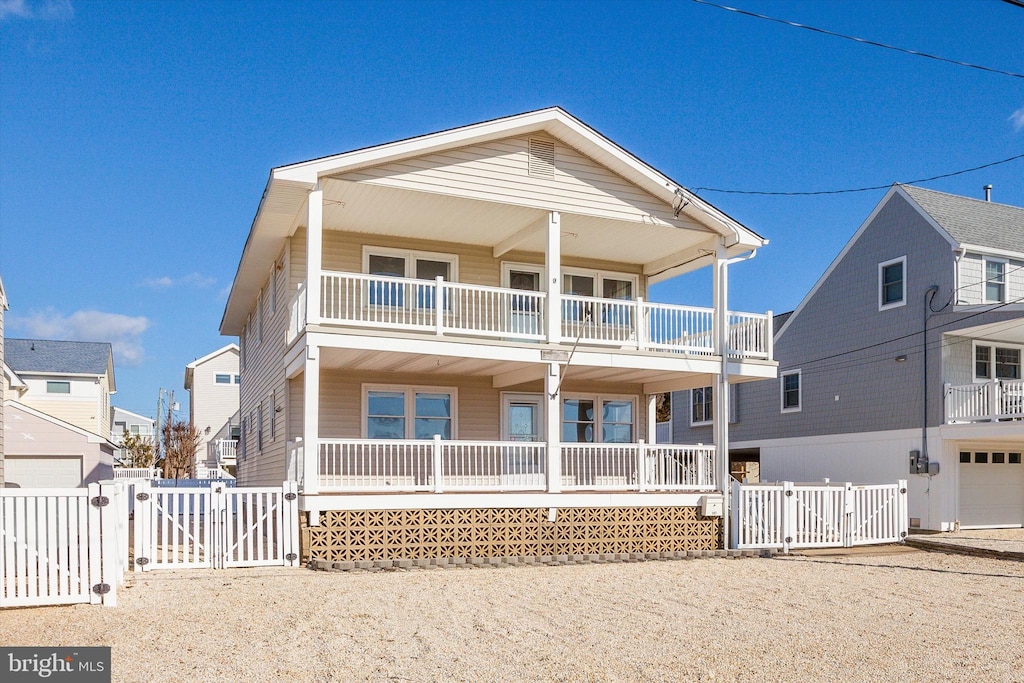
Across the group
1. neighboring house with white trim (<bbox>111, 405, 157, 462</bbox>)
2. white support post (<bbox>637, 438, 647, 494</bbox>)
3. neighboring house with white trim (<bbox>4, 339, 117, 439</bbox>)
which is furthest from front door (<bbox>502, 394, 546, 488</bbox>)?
neighboring house with white trim (<bbox>111, 405, 157, 462</bbox>)

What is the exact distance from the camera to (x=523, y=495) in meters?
16.9

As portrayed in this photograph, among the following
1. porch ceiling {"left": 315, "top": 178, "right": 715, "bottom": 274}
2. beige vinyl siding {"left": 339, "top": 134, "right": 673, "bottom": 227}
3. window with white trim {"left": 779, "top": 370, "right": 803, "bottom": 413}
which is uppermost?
beige vinyl siding {"left": 339, "top": 134, "right": 673, "bottom": 227}

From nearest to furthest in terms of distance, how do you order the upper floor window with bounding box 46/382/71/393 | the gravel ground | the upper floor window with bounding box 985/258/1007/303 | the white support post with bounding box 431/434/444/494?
the gravel ground, the white support post with bounding box 431/434/444/494, the upper floor window with bounding box 985/258/1007/303, the upper floor window with bounding box 46/382/71/393

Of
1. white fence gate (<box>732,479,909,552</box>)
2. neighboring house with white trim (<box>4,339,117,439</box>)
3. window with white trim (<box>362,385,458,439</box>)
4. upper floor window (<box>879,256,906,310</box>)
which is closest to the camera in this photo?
white fence gate (<box>732,479,909,552</box>)

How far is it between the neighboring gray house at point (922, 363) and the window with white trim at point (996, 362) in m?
0.04

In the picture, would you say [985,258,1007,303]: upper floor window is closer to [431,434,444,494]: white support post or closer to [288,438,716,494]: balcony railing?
[288,438,716,494]: balcony railing

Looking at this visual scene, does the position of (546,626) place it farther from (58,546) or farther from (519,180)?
(519,180)

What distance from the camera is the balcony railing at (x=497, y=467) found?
647 inches

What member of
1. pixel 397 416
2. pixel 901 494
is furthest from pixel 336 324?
pixel 901 494

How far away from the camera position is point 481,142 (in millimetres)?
17344

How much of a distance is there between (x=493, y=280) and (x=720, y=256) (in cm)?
470

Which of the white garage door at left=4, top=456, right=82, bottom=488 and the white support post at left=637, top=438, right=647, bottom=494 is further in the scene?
the white garage door at left=4, top=456, right=82, bottom=488

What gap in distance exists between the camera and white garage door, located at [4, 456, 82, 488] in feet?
87.7

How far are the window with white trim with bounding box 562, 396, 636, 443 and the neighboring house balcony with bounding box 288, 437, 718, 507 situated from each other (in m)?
0.48
